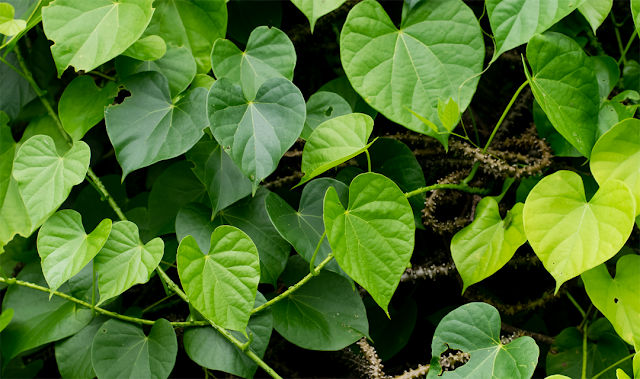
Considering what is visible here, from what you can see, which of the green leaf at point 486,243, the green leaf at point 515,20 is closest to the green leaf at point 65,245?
the green leaf at point 486,243

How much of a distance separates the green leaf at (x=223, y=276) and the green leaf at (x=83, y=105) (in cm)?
35

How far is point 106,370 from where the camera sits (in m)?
0.66

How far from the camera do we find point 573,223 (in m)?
0.58

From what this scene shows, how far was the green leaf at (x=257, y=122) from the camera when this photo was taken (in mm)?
605

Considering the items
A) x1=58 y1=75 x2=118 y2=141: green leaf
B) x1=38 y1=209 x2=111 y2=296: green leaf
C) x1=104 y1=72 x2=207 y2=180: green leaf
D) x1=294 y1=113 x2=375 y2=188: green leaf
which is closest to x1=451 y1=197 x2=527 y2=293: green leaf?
x1=294 y1=113 x2=375 y2=188: green leaf

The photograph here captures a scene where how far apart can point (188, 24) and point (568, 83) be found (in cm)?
70

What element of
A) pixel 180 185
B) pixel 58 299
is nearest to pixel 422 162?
pixel 180 185

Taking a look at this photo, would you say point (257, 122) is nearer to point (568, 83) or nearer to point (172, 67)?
point (172, 67)

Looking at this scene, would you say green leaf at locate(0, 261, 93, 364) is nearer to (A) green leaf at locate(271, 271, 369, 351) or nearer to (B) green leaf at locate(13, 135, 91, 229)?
(B) green leaf at locate(13, 135, 91, 229)

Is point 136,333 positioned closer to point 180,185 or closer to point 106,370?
point 106,370

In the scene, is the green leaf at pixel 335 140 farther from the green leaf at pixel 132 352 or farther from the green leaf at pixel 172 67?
the green leaf at pixel 132 352

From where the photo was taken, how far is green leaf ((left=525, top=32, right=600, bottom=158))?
63 cm

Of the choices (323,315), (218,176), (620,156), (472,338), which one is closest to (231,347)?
(323,315)

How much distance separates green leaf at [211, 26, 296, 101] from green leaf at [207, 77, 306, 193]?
0.05 m
